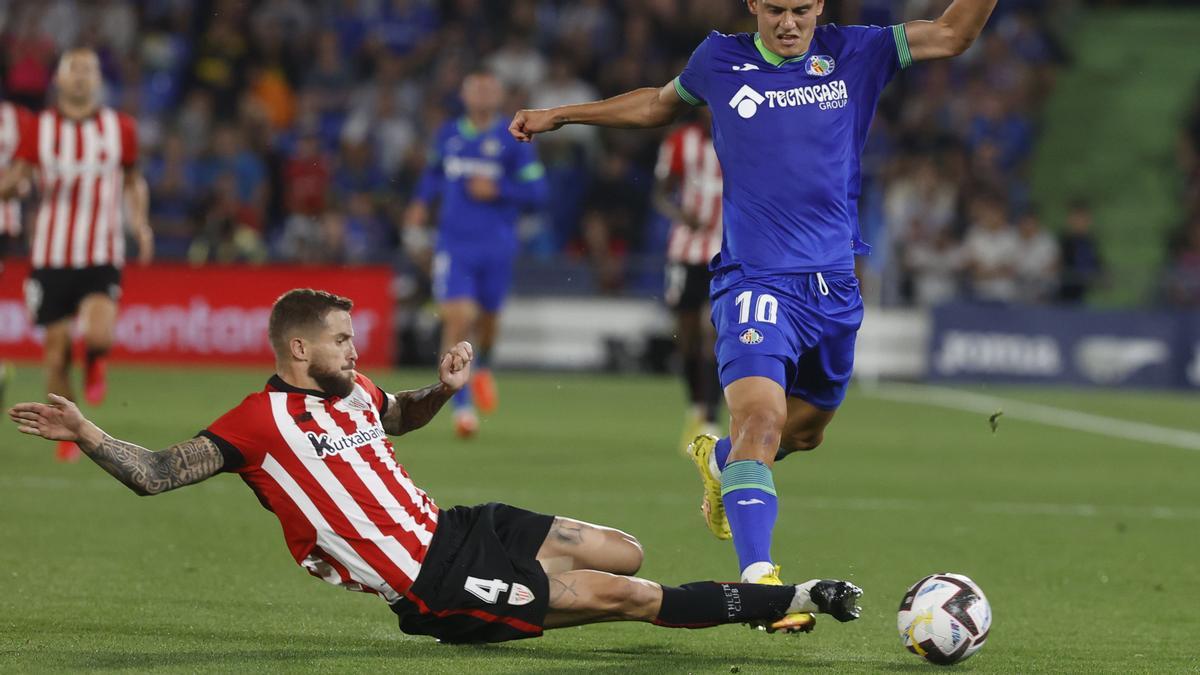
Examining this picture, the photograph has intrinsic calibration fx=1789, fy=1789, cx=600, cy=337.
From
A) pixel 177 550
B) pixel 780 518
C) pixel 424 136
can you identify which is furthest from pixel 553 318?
pixel 177 550

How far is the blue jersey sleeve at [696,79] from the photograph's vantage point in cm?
655

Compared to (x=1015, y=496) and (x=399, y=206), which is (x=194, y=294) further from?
(x=1015, y=496)

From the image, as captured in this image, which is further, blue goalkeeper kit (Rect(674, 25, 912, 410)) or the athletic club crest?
blue goalkeeper kit (Rect(674, 25, 912, 410))

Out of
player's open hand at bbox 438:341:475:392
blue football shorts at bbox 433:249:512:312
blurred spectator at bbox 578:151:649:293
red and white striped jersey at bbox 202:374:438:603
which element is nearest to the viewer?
red and white striped jersey at bbox 202:374:438:603

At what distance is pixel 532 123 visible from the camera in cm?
654

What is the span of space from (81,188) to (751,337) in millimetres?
6243

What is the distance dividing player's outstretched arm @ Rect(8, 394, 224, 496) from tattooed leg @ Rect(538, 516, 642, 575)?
109 cm

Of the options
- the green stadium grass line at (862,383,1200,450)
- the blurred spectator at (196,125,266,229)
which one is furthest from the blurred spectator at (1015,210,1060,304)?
the blurred spectator at (196,125,266,229)

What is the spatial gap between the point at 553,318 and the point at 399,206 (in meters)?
2.25

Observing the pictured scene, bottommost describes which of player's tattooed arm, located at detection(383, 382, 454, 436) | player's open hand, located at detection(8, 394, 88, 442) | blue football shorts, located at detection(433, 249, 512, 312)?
player's open hand, located at detection(8, 394, 88, 442)

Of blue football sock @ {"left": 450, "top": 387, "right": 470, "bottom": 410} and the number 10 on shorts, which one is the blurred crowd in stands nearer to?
blue football sock @ {"left": 450, "top": 387, "right": 470, "bottom": 410}

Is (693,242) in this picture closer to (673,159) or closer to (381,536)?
(673,159)

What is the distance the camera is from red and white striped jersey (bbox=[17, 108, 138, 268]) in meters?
11.0

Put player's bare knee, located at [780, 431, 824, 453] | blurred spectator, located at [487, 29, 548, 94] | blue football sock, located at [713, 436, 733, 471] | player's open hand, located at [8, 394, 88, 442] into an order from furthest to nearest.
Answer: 1. blurred spectator, located at [487, 29, 548, 94]
2. player's bare knee, located at [780, 431, 824, 453]
3. blue football sock, located at [713, 436, 733, 471]
4. player's open hand, located at [8, 394, 88, 442]
